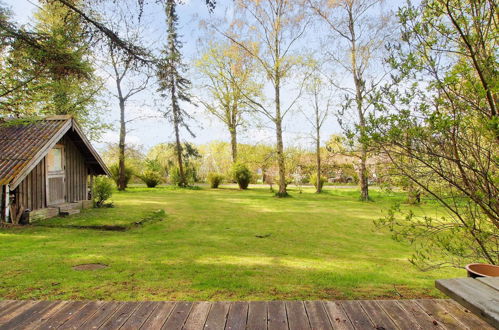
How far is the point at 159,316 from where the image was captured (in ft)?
10.3

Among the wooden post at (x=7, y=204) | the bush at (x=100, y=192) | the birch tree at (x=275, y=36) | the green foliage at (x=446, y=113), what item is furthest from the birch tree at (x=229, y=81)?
the green foliage at (x=446, y=113)

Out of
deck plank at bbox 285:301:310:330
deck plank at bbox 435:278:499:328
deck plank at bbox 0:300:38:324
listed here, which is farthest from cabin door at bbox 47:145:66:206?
deck plank at bbox 435:278:499:328

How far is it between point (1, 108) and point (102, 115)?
56.3 feet

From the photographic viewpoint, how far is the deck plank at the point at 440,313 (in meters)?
3.00

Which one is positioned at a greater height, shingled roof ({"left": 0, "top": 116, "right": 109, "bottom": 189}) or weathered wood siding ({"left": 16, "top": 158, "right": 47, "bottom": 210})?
shingled roof ({"left": 0, "top": 116, "right": 109, "bottom": 189})

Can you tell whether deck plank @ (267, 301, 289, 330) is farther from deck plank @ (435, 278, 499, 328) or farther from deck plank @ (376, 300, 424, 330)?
deck plank @ (435, 278, 499, 328)

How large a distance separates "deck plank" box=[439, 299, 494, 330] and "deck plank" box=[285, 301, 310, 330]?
56.9 inches

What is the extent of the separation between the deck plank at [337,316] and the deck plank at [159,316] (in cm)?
155

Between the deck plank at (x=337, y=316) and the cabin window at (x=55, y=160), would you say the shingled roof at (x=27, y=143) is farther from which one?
the deck plank at (x=337, y=316)

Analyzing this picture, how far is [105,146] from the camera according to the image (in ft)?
Answer: 90.5

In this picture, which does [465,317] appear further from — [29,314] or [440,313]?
[29,314]

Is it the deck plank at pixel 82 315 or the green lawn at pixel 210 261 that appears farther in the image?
the green lawn at pixel 210 261

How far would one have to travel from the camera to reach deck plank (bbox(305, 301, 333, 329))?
2.96m

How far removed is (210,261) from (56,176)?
9026mm
